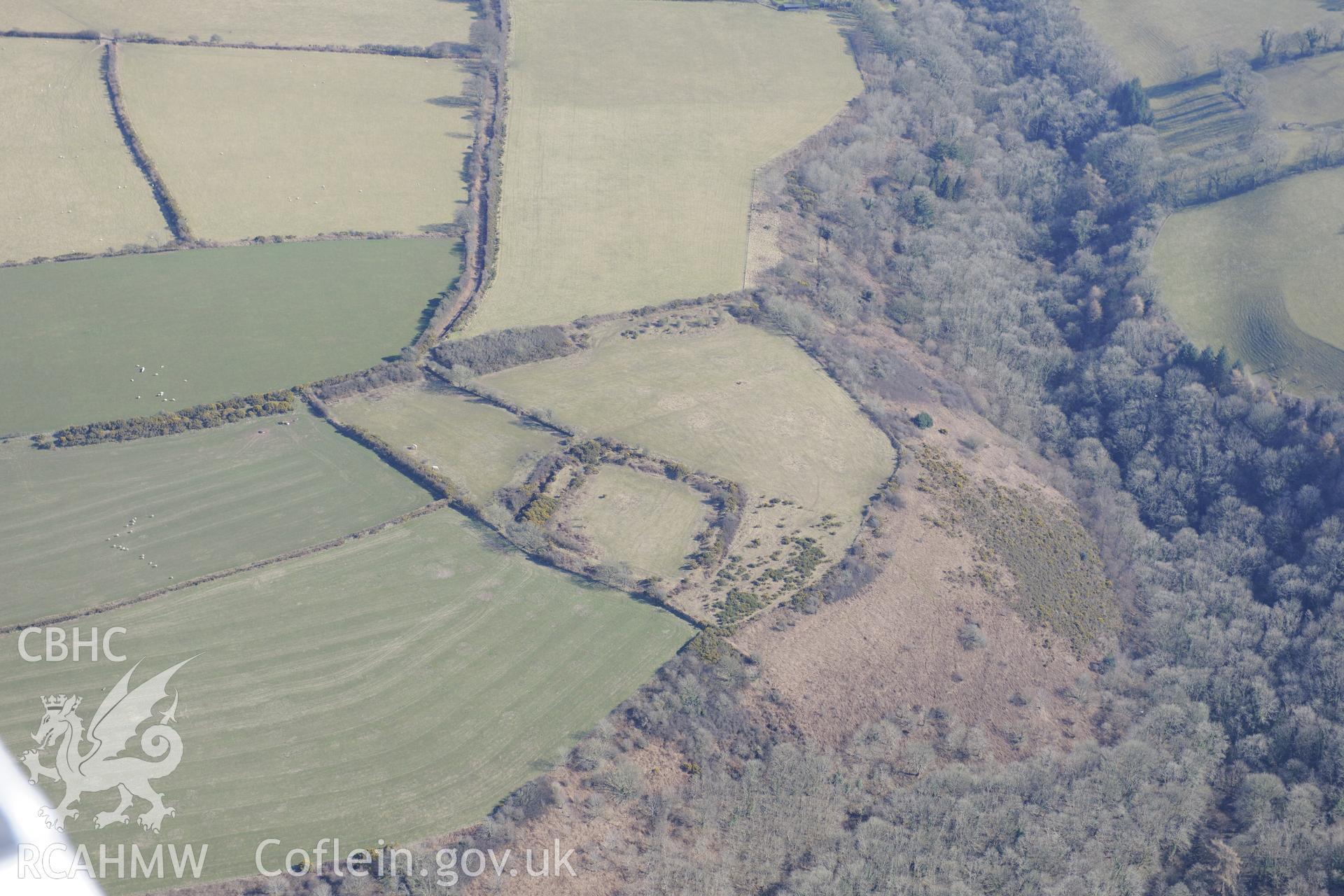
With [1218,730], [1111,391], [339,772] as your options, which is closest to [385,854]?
[339,772]

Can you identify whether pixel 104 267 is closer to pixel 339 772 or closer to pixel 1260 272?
pixel 339 772

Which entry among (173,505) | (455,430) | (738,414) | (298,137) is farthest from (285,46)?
(738,414)

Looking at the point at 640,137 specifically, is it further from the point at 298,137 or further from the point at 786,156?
the point at 298,137

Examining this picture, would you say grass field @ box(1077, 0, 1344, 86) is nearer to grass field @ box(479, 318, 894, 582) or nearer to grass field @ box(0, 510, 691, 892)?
grass field @ box(479, 318, 894, 582)

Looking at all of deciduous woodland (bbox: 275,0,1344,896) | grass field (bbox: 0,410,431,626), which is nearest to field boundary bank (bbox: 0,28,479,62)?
deciduous woodland (bbox: 275,0,1344,896)

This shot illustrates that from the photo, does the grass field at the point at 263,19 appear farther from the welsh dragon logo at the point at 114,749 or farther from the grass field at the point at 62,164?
the welsh dragon logo at the point at 114,749

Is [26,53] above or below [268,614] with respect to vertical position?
above

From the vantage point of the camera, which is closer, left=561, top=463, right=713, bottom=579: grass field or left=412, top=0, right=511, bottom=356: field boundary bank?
left=561, top=463, right=713, bottom=579: grass field
